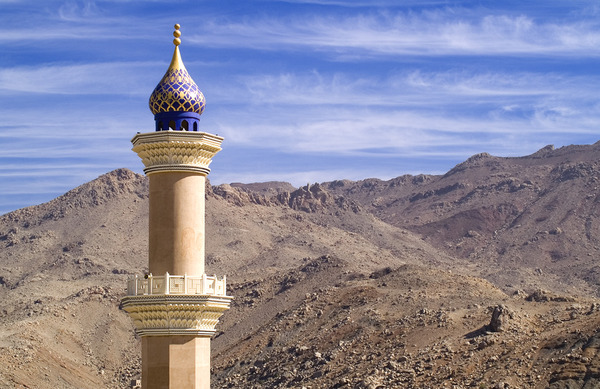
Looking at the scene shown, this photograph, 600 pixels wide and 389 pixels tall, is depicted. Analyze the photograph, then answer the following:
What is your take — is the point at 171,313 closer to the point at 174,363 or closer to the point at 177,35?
the point at 174,363

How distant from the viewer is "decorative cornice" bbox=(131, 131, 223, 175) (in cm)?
1831

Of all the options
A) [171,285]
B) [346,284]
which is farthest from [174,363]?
[346,284]

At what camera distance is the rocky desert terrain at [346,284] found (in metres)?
50.6

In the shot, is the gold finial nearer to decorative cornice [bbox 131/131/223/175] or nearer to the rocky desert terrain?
decorative cornice [bbox 131/131/223/175]

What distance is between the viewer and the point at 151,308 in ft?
58.7

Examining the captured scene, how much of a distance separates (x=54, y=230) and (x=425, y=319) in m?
59.6

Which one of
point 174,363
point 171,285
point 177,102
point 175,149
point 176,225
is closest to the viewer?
point 174,363

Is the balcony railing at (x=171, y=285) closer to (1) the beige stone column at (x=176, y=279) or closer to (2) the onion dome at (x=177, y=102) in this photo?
(1) the beige stone column at (x=176, y=279)

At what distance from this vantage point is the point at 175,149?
60.3 ft

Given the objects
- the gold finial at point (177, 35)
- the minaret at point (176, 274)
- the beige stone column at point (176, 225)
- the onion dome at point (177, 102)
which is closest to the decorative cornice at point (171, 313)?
the minaret at point (176, 274)

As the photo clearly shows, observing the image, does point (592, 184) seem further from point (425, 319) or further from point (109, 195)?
point (425, 319)

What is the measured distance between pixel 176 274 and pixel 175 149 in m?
2.11

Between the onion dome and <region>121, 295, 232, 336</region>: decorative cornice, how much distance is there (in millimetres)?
3064

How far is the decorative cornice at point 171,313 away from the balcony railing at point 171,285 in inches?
5.2
